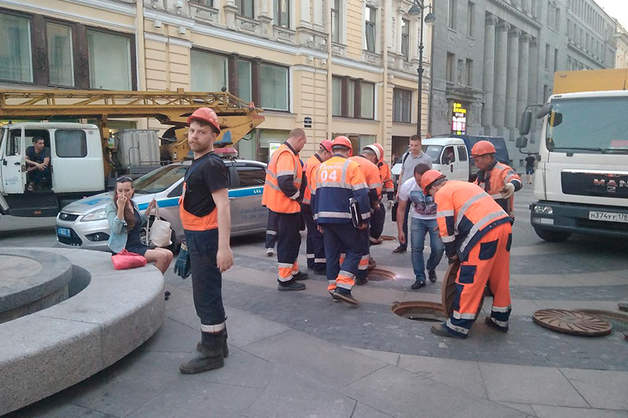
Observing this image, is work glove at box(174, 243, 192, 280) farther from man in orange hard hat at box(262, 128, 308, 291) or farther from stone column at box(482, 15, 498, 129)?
stone column at box(482, 15, 498, 129)

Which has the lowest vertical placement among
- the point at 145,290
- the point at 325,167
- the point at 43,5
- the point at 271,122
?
the point at 145,290

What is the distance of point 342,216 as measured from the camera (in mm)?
5492

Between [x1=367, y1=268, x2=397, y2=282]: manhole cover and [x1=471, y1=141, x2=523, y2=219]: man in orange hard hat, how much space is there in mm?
1789

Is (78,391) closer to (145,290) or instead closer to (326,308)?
(145,290)

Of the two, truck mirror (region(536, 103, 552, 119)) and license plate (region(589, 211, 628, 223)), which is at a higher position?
truck mirror (region(536, 103, 552, 119))

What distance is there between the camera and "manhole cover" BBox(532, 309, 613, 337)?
4.74 metres

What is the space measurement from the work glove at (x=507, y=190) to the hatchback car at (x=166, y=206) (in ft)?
15.2

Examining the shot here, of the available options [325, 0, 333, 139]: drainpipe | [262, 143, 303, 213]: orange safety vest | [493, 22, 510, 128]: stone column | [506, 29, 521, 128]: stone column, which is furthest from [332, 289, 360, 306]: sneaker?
[506, 29, 521, 128]: stone column

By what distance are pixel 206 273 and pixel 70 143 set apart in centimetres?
914

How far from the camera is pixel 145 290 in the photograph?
432 centimetres

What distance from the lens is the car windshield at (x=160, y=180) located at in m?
8.61

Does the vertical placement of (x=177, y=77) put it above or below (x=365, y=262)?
above

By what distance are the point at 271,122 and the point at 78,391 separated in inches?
754

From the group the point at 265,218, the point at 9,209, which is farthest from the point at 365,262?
the point at 9,209
